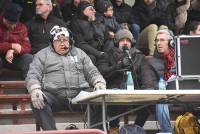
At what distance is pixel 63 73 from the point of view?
7.01 m

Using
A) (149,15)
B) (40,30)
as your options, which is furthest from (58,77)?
(149,15)

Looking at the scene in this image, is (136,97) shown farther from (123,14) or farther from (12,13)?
(123,14)

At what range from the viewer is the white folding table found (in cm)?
563

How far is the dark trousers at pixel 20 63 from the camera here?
7.84 meters

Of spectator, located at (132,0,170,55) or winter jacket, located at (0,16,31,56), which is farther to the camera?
spectator, located at (132,0,170,55)

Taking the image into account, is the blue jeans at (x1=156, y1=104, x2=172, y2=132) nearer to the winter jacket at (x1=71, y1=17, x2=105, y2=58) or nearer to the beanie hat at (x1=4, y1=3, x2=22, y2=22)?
the winter jacket at (x1=71, y1=17, x2=105, y2=58)

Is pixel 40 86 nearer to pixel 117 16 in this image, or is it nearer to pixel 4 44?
pixel 4 44

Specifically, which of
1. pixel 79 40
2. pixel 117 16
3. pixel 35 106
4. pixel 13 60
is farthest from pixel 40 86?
pixel 117 16

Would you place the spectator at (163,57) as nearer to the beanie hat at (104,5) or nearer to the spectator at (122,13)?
the beanie hat at (104,5)

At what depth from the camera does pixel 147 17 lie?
988cm

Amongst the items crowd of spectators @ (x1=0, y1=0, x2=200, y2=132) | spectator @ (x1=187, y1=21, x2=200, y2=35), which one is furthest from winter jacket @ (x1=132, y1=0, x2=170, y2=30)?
spectator @ (x1=187, y1=21, x2=200, y2=35)

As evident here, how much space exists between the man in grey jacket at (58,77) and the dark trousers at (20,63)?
743 millimetres

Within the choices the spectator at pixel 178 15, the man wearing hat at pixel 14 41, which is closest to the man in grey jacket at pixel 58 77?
the man wearing hat at pixel 14 41

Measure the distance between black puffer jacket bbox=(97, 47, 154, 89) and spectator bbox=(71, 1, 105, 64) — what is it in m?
0.76
